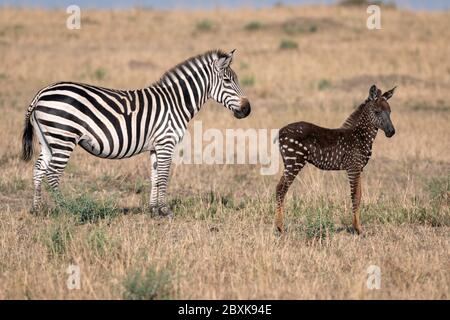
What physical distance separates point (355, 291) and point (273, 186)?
5.47 meters

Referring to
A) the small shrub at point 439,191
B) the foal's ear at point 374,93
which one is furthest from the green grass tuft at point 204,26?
the foal's ear at point 374,93

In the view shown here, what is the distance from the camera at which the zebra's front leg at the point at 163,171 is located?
927cm

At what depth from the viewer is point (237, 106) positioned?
9727 mm

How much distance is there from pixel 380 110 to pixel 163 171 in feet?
9.70

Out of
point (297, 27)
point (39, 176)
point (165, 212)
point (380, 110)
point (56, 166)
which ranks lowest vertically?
point (165, 212)

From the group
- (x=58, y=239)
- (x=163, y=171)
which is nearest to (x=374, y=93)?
(x=163, y=171)

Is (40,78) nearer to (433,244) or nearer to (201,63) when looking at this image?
(201,63)

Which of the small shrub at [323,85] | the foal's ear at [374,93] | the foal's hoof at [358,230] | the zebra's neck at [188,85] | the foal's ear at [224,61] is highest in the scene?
the small shrub at [323,85]

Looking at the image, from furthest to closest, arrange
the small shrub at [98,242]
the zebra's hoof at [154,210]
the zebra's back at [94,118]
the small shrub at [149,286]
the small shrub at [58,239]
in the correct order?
1. the zebra's hoof at [154,210]
2. the zebra's back at [94,118]
3. the small shrub at [58,239]
4. the small shrub at [98,242]
5. the small shrub at [149,286]

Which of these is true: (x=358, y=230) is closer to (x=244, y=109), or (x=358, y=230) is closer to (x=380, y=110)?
(x=380, y=110)

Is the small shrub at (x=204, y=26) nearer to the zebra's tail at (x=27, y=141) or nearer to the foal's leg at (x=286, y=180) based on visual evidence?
the zebra's tail at (x=27, y=141)

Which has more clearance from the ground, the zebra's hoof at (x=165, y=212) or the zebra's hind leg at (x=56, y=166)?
the zebra's hind leg at (x=56, y=166)

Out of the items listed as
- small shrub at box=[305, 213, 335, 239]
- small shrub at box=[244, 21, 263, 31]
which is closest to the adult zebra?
small shrub at box=[305, 213, 335, 239]

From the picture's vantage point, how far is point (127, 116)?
9.07 meters
